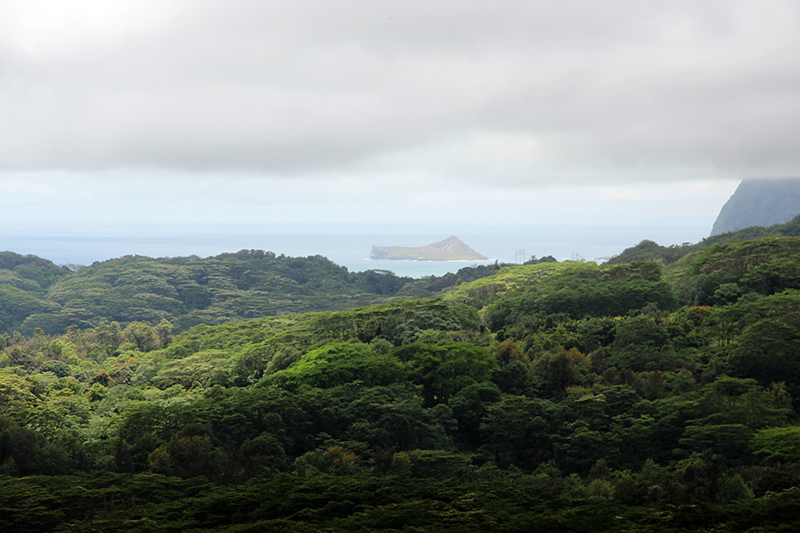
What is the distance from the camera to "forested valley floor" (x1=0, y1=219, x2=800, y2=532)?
18062mm

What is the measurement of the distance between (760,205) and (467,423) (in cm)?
13648

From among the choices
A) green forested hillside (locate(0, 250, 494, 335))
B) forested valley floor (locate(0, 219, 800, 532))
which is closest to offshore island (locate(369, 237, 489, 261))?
green forested hillside (locate(0, 250, 494, 335))

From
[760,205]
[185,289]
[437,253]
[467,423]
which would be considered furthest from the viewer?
[437,253]

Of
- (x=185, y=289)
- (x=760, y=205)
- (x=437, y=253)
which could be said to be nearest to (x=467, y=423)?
(x=185, y=289)

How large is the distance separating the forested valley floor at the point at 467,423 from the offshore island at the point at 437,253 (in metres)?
129

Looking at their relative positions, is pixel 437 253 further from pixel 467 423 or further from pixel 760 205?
pixel 467 423

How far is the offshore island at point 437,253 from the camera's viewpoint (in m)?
181

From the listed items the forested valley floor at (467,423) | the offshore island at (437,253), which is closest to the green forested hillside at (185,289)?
the offshore island at (437,253)

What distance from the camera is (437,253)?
7298 inches

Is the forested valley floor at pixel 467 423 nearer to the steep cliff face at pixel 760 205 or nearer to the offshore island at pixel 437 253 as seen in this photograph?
the steep cliff face at pixel 760 205

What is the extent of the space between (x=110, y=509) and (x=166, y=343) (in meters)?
55.0

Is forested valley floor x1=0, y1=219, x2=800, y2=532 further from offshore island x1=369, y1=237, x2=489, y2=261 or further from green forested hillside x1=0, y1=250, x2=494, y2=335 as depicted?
offshore island x1=369, y1=237, x2=489, y2=261

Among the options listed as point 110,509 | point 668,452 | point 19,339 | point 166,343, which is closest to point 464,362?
point 668,452

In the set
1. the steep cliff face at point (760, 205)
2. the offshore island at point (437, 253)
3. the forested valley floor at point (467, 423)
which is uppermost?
the steep cliff face at point (760, 205)
